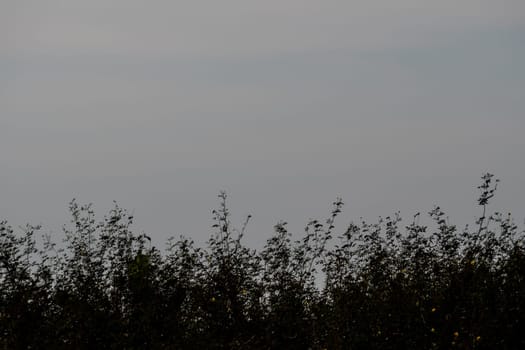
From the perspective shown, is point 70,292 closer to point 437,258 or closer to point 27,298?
point 27,298

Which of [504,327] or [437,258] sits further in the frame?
[437,258]

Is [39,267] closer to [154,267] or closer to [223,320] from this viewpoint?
[154,267]

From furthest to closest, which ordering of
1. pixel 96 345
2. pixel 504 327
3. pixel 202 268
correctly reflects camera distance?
pixel 202 268, pixel 96 345, pixel 504 327

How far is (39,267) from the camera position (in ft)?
35.1

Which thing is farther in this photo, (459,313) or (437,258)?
(437,258)

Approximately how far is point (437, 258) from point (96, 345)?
4193 mm

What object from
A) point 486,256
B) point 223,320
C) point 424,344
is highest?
point 486,256

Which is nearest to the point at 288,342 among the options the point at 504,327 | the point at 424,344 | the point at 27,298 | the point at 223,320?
the point at 223,320

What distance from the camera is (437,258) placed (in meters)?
10.8

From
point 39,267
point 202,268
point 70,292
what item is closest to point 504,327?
point 202,268

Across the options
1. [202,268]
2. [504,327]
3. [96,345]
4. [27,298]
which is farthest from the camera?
[202,268]

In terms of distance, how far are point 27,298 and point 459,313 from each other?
4428 millimetres

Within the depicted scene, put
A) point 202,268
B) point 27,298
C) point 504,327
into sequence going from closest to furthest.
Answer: point 504,327 < point 27,298 < point 202,268

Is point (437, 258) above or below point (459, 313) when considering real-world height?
above
